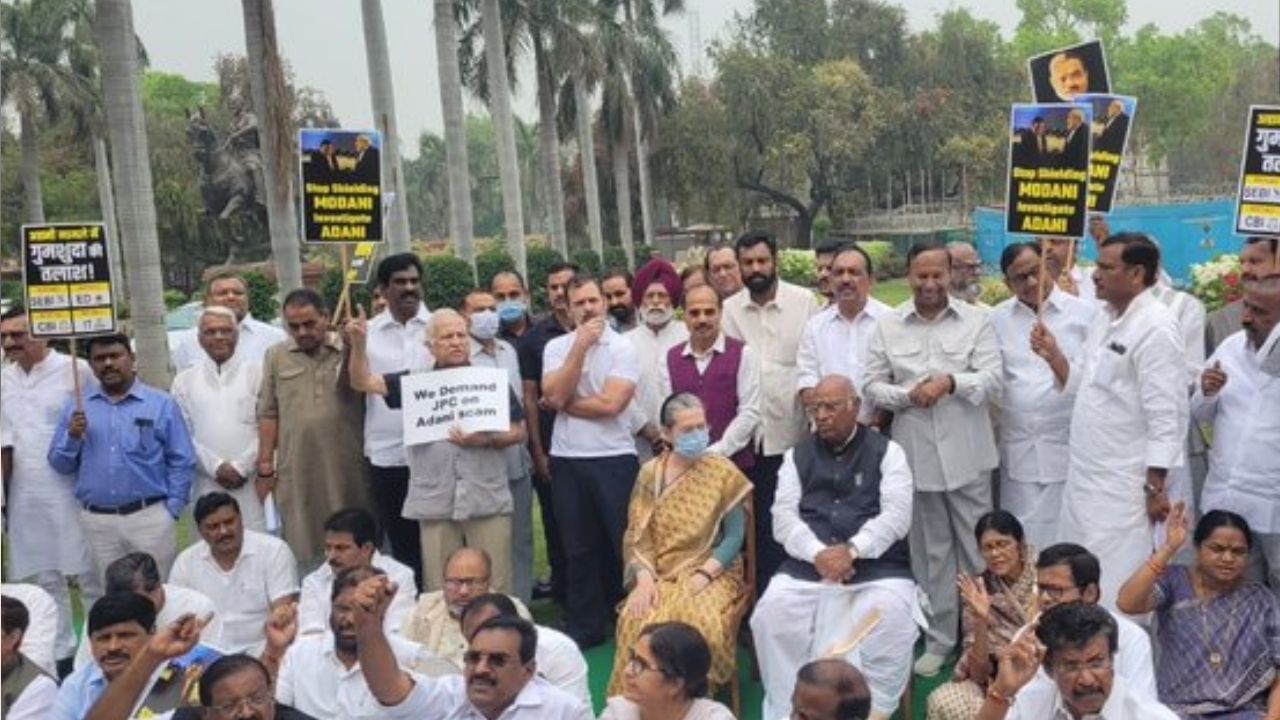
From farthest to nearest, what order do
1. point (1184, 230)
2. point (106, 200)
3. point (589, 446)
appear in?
point (106, 200)
point (1184, 230)
point (589, 446)

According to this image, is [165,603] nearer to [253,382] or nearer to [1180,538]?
[253,382]

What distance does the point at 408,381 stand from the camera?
594 cm

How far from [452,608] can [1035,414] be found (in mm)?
2701

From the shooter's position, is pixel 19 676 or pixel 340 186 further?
pixel 340 186

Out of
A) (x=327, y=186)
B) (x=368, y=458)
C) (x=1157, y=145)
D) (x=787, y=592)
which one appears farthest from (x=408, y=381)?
(x=1157, y=145)

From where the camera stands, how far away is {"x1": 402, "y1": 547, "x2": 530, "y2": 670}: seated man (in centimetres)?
506


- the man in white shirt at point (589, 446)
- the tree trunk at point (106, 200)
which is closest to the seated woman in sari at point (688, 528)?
the man in white shirt at point (589, 446)

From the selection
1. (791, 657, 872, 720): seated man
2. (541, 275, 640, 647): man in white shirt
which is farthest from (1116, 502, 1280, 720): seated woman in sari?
(541, 275, 640, 647): man in white shirt

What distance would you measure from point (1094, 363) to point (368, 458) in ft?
11.1

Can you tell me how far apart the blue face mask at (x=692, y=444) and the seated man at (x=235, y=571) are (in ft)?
5.89

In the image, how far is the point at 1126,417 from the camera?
5.26 meters

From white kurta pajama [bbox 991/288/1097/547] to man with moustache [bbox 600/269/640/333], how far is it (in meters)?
1.93

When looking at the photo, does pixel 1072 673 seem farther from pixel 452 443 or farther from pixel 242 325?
pixel 242 325

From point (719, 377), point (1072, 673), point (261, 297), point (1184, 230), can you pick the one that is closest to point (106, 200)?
point (261, 297)
